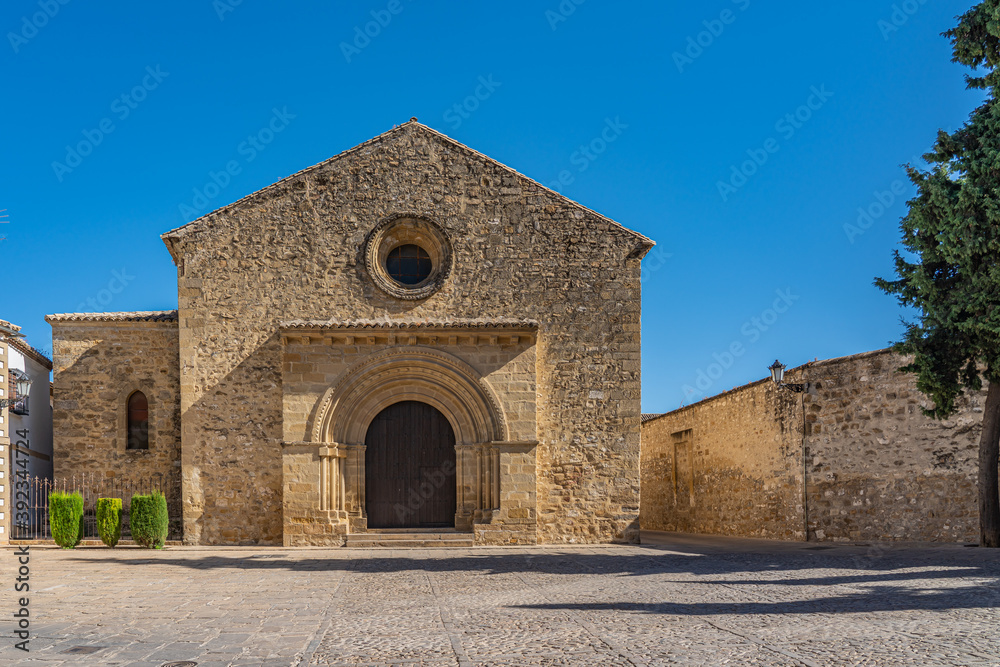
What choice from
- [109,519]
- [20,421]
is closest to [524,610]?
[109,519]

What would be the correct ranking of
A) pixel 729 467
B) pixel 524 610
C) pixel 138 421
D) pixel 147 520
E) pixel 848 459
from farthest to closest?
pixel 729 467 → pixel 138 421 → pixel 848 459 → pixel 147 520 → pixel 524 610

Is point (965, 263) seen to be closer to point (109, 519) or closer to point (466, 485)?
point (466, 485)

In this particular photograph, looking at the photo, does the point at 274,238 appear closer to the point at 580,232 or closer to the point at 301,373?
the point at 301,373

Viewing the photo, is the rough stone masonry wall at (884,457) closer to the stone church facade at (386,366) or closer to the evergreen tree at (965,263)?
the evergreen tree at (965,263)

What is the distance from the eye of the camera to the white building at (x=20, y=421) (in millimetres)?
15875

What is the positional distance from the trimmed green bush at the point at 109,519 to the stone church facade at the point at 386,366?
4.04 feet

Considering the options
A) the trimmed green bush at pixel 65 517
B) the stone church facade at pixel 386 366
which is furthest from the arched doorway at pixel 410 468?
the trimmed green bush at pixel 65 517

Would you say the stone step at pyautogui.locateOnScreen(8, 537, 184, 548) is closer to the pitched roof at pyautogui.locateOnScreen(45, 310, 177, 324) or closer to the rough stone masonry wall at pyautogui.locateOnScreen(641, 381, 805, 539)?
the pitched roof at pyautogui.locateOnScreen(45, 310, 177, 324)

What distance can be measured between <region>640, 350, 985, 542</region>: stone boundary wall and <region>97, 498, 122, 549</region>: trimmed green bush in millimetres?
13052

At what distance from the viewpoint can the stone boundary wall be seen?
13.9 metres

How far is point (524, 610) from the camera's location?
7.75 meters

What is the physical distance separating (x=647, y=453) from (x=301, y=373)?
44.0ft

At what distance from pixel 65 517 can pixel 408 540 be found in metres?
6.39

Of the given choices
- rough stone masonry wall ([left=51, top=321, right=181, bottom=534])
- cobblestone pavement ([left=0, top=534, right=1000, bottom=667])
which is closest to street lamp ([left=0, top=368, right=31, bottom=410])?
rough stone masonry wall ([left=51, top=321, right=181, bottom=534])
